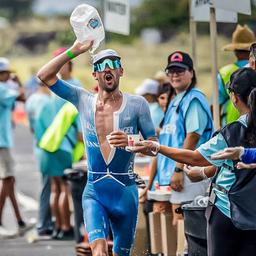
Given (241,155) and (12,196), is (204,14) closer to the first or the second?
(12,196)

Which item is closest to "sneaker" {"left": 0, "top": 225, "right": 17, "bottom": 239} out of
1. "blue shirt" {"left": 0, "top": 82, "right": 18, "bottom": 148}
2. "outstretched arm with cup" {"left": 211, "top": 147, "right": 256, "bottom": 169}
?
"blue shirt" {"left": 0, "top": 82, "right": 18, "bottom": 148}

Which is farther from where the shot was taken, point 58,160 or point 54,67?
point 58,160

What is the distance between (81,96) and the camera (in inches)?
407

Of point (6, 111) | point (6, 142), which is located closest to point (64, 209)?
point (6, 142)

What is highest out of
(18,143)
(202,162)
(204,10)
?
(204,10)

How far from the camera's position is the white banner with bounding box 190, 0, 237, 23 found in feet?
41.3

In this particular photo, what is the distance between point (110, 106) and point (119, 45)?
62862 millimetres

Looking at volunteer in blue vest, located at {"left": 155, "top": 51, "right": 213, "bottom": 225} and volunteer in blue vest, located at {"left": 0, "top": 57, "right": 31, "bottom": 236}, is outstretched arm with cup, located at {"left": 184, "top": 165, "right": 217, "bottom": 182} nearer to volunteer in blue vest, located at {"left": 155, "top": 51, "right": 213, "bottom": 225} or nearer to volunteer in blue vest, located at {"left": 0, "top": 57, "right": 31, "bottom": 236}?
volunteer in blue vest, located at {"left": 155, "top": 51, "right": 213, "bottom": 225}

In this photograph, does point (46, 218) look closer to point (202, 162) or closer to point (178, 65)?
point (178, 65)

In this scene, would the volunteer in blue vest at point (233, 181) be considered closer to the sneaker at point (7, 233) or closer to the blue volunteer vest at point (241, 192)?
the blue volunteer vest at point (241, 192)

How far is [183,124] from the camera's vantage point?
37.7ft

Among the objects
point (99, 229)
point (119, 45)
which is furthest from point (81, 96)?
point (119, 45)

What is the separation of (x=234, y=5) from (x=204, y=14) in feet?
A: 4.91

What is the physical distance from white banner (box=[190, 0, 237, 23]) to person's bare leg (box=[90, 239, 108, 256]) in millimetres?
3633
